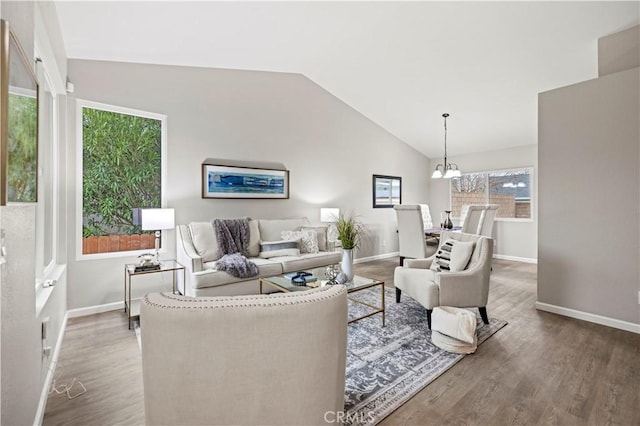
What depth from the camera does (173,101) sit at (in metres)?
3.96

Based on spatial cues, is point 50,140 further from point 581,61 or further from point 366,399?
point 581,61

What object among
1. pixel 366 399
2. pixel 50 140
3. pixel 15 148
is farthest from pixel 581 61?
pixel 50 140

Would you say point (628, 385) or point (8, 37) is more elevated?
point (8, 37)

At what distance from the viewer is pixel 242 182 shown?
4.58 meters

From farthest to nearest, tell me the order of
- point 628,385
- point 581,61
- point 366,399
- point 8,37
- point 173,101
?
1. point 173,101
2. point 581,61
3. point 628,385
4. point 366,399
5. point 8,37

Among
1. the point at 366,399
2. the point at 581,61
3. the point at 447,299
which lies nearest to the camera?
the point at 366,399

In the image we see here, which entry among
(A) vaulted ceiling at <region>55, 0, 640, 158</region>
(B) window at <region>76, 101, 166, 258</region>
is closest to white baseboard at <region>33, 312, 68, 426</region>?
(B) window at <region>76, 101, 166, 258</region>

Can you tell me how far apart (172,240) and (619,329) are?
16.1 ft

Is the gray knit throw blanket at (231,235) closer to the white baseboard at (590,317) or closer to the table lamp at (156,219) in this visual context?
the table lamp at (156,219)

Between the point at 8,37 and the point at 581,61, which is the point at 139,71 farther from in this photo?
the point at 581,61

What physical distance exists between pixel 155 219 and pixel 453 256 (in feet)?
10.4

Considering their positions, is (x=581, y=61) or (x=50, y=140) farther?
(x=581, y=61)

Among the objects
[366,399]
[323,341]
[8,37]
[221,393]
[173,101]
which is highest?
[173,101]

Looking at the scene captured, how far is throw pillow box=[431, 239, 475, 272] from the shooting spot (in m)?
2.99
